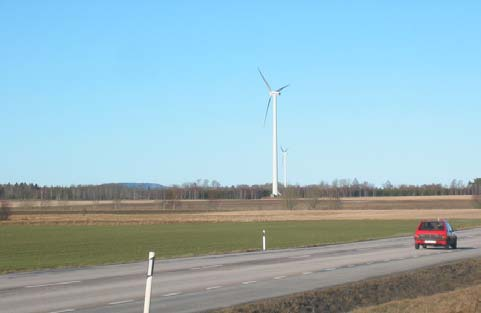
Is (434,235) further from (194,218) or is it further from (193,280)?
(194,218)

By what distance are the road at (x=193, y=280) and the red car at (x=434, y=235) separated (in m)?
4.86

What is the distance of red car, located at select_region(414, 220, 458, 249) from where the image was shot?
38000 mm

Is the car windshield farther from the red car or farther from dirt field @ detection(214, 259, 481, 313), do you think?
dirt field @ detection(214, 259, 481, 313)

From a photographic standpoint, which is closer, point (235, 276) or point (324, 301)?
point (324, 301)

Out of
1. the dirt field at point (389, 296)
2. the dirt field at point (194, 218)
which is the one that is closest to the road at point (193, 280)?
the dirt field at point (389, 296)

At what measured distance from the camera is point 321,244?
43375 mm

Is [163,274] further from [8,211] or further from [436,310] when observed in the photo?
[8,211]

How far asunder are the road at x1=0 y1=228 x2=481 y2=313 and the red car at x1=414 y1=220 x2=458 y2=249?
4858 mm

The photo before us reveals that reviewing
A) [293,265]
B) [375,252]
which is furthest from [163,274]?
[375,252]

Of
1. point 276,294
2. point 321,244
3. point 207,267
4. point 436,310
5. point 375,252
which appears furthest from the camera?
point 321,244

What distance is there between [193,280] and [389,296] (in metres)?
6.08

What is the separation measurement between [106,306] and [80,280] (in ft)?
20.8

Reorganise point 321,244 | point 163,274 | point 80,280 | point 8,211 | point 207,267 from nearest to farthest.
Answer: point 80,280
point 163,274
point 207,267
point 321,244
point 8,211

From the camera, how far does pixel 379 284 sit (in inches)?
764
